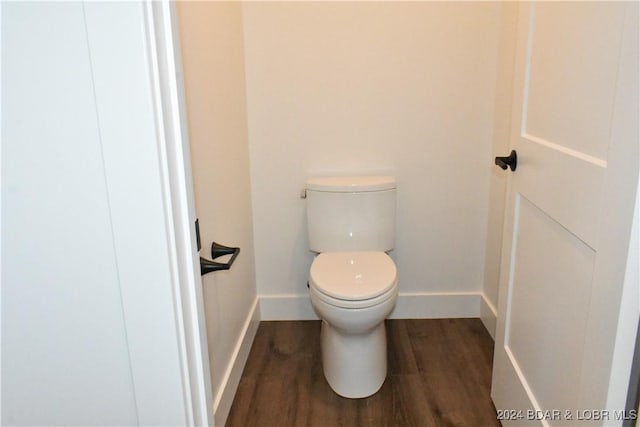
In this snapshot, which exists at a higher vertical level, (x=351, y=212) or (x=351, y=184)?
(x=351, y=184)

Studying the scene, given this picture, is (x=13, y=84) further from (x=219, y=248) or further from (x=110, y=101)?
(x=219, y=248)

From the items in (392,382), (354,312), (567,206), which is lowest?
(392,382)

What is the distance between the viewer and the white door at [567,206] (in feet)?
3.19

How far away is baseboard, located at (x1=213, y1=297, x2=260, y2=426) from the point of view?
1.70 m

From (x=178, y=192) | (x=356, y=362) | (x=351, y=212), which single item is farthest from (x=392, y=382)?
(x=178, y=192)

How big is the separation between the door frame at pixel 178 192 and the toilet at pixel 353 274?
3.27 feet

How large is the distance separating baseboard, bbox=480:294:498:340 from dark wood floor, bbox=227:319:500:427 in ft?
0.11

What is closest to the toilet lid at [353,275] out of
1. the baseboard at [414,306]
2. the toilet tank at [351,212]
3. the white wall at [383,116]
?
the toilet tank at [351,212]

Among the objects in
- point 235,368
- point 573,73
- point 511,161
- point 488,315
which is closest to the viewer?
point 573,73

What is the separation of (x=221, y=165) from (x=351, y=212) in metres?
0.63

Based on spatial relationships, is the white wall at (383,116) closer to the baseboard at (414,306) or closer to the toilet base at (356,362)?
the baseboard at (414,306)

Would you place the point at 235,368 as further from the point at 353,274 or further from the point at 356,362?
the point at 353,274

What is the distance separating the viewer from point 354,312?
1.74 metres

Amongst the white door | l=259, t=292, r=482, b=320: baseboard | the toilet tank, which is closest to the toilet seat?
the toilet tank
